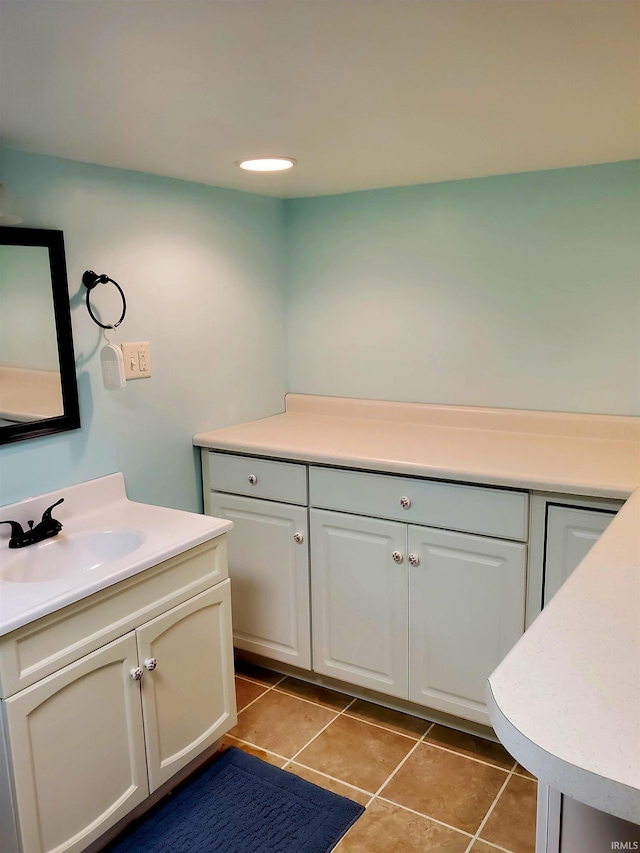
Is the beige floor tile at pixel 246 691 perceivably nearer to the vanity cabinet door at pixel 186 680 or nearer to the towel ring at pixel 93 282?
the vanity cabinet door at pixel 186 680

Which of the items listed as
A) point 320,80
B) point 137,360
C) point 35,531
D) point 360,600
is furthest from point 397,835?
point 320,80

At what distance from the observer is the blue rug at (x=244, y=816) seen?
178cm

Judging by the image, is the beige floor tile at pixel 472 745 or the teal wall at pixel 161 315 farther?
the beige floor tile at pixel 472 745

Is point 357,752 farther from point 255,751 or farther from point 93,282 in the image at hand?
point 93,282

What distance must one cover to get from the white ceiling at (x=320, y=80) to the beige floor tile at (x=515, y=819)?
74.0 inches

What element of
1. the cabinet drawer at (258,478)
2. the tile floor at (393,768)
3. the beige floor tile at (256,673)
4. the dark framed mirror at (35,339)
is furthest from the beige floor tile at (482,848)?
the dark framed mirror at (35,339)

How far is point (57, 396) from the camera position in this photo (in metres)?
2.01

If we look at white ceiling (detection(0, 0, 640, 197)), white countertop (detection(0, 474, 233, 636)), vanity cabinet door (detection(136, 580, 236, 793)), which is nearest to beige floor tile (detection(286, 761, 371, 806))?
vanity cabinet door (detection(136, 580, 236, 793))

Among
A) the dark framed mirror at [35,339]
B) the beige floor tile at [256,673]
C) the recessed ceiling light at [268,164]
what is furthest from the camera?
the beige floor tile at [256,673]

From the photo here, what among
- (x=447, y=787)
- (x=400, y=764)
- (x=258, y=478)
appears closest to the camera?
(x=447, y=787)

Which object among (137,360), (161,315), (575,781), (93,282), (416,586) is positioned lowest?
(416,586)

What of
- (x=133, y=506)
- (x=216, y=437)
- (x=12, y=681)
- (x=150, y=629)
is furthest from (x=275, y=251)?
(x=12, y=681)

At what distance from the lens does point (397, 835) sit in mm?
1810

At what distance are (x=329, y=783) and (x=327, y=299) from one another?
6.06 feet
